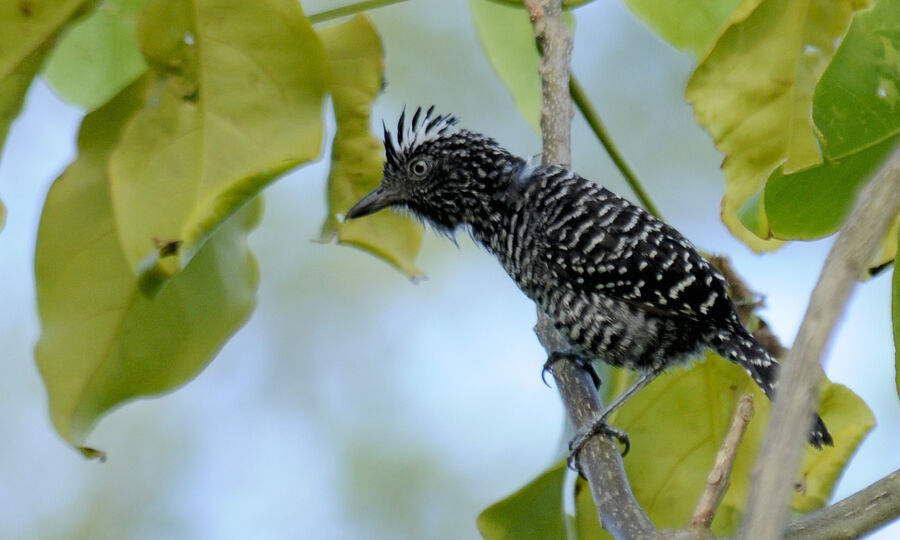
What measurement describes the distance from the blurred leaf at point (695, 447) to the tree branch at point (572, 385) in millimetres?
83

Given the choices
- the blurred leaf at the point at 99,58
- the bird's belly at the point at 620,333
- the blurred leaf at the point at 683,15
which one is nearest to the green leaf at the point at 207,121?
the blurred leaf at the point at 99,58

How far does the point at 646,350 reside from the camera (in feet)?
10.3

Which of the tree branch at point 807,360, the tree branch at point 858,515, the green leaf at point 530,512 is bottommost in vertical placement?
the green leaf at point 530,512

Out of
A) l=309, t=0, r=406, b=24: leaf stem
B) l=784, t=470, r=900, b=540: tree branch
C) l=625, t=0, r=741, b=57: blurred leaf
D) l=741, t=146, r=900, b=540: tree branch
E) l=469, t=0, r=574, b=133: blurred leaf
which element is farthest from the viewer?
l=469, t=0, r=574, b=133: blurred leaf

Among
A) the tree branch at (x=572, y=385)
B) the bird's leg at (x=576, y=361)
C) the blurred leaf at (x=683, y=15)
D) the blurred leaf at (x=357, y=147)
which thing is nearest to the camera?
the tree branch at (x=572, y=385)

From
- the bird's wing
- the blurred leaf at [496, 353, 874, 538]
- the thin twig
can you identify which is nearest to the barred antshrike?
the bird's wing

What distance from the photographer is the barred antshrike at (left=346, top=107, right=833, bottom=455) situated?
122 inches

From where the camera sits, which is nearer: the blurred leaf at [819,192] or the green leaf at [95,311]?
the blurred leaf at [819,192]

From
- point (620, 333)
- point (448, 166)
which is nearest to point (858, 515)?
point (620, 333)

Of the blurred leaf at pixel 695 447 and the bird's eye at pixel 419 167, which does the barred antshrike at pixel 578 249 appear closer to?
the bird's eye at pixel 419 167

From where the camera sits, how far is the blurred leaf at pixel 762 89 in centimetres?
210

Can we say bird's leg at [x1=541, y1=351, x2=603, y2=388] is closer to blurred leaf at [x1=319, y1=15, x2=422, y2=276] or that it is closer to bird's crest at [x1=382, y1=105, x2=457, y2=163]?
blurred leaf at [x1=319, y1=15, x2=422, y2=276]

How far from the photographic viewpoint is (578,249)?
3334 millimetres

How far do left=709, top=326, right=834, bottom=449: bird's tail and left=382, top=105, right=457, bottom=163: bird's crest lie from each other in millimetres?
1249
